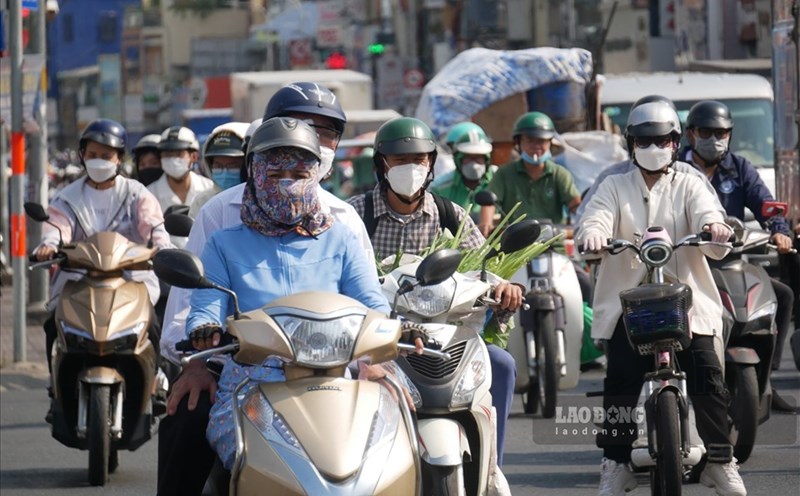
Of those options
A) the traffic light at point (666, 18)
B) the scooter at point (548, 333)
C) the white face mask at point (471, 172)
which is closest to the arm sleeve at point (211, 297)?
the scooter at point (548, 333)

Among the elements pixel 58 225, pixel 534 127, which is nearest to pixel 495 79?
pixel 534 127

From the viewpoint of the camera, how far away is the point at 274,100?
6848 millimetres

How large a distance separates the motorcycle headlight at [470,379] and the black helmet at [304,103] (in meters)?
0.97

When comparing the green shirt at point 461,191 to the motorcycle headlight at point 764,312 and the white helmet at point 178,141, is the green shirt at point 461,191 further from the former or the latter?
the motorcycle headlight at point 764,312

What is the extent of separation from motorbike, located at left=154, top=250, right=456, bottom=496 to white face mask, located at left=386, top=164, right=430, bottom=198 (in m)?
2.66

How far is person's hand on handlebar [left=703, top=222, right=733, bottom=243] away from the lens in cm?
768

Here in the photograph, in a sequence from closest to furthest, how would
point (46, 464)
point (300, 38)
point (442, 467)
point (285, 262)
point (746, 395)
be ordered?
point (285, 262) → point (442, 467) → point (746, 395) → point (46, 464) → point (300, 38)

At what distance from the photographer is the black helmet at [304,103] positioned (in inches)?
266

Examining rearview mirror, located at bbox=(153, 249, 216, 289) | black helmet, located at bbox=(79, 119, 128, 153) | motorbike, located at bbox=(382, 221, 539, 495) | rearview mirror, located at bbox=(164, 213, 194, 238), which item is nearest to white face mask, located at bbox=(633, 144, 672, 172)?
motorbike, located at bbox=(382, 221, 539, 495)

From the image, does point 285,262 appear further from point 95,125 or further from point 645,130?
point 95,125

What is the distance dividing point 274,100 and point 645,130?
1.91 m

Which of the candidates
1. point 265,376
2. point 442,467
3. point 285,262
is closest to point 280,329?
point 265,376

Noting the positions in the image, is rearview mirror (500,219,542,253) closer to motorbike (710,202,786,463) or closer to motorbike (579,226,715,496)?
motorbike (579,226,715,496)

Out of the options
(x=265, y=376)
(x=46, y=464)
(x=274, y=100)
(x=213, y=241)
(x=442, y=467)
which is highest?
(x=274, y=100)
